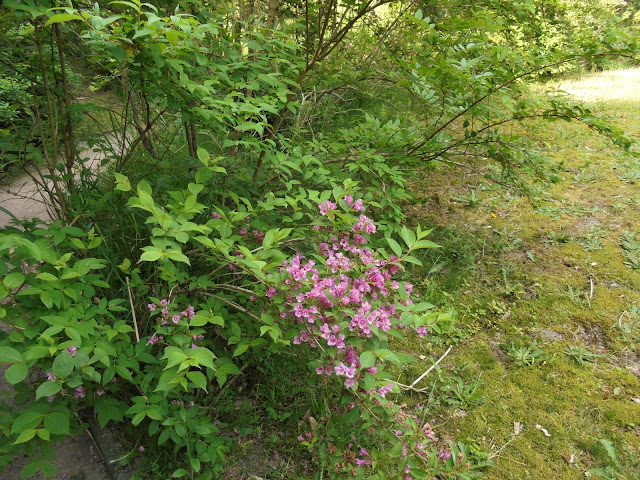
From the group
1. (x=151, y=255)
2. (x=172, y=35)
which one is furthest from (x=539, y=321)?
(x=172, y=35)

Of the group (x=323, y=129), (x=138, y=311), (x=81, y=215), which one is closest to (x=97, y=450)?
(x=138, y=311)

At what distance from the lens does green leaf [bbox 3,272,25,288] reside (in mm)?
1298

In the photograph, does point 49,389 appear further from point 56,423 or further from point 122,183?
point 122,183

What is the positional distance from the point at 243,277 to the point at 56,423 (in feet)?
3.09

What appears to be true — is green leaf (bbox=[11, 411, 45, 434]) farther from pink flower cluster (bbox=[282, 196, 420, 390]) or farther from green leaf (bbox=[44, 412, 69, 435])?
pink flower cluster (bbox=[282, 196, 420, 390])

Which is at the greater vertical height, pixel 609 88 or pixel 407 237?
pixel 609 88

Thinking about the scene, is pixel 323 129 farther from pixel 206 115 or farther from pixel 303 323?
pixel 303 323

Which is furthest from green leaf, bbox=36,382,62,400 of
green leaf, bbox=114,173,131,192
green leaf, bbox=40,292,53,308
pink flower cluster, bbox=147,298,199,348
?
green leaf, bbox=114,173,131,192

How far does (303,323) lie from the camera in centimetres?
152

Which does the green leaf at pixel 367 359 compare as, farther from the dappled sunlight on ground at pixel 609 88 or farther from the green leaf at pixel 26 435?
the dappled sunlight on ground at pixel 609 88

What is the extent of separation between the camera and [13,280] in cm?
131

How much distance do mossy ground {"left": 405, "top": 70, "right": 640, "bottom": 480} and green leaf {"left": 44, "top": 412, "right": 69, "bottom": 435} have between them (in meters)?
1.72

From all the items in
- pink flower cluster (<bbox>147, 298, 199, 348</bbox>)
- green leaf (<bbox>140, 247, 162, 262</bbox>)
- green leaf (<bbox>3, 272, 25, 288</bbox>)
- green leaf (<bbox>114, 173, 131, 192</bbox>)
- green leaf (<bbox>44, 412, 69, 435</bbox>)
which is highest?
green leaf (<bbox>114, 173, 131, 192</bbox>)

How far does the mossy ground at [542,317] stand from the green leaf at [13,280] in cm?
198
